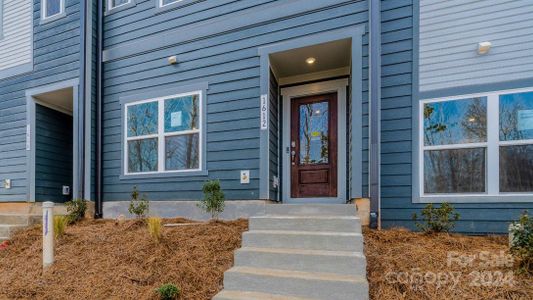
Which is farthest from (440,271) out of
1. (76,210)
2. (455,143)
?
(76,210)

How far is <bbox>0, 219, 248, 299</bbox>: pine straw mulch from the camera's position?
325 cm

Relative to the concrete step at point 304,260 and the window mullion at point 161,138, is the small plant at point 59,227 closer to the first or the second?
the window mullion at point 161,138

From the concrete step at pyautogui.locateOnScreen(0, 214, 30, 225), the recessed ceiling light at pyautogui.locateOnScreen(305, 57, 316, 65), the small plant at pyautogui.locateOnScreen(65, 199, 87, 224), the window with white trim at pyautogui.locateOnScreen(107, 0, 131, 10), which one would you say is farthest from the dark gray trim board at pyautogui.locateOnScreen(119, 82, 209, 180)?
the window with white trim at pyautogui.locateOnScreen(107, 0, 131, 10)

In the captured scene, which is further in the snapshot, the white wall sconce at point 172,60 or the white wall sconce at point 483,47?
the white wall sconce at point 172,60

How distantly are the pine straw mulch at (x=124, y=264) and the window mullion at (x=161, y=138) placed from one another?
4.56 ft

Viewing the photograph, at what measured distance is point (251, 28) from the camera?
518 cm

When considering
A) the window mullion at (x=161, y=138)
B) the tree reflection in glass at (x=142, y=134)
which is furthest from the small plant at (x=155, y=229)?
the tree reflection in glass at (x=142, y=134)

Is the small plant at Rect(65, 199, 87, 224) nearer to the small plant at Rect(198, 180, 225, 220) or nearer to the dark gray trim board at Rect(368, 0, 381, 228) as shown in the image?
the small plant at Rect(198, 180, 225, 220)

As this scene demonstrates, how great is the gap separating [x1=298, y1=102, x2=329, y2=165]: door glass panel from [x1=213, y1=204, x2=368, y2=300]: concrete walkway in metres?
1.80

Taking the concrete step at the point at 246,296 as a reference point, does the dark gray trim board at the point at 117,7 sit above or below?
above

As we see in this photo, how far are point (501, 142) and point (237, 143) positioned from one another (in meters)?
3.80

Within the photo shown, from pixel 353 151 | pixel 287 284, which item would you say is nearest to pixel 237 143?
pixel 353 151

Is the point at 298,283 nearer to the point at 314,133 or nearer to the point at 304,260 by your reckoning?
the point at 304,260

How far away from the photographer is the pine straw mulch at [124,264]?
325 centimetres
